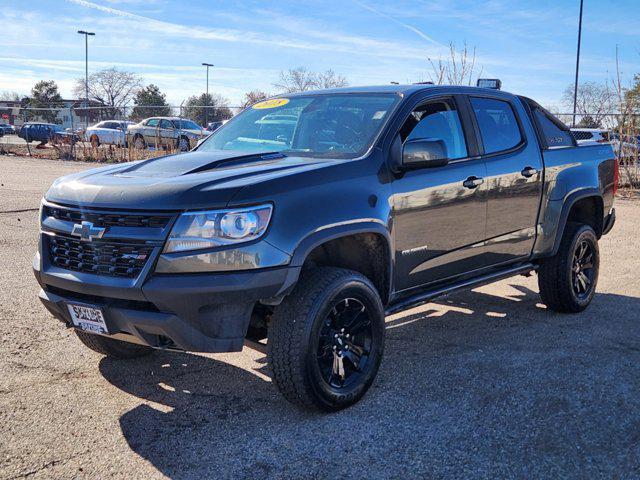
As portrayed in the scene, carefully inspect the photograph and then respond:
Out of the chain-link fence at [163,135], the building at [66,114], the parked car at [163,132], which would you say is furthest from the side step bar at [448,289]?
the building at [66,114]

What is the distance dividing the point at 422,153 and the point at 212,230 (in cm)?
150

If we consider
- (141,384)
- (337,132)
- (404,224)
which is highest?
(337,132)

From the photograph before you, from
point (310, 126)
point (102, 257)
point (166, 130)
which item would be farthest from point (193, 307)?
point (166, 130)

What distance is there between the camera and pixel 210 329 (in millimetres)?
3443

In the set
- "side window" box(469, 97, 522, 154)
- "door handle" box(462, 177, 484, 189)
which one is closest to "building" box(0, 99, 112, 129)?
"side window" box(469, 97, 522, 154)

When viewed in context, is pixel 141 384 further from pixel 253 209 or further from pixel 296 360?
pixel 253 209

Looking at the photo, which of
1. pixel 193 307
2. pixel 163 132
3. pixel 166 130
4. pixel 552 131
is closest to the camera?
pixel 193 307

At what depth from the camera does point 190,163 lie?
4207mm

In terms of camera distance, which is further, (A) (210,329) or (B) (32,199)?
(B) (32,199)

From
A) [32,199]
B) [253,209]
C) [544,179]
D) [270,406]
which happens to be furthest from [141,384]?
[32,199]

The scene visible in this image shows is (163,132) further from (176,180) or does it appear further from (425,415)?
(425,415)

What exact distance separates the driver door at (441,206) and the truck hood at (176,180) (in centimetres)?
62

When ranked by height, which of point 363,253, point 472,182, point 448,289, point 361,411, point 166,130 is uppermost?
point 166,130

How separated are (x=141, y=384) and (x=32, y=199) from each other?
32.5ft
